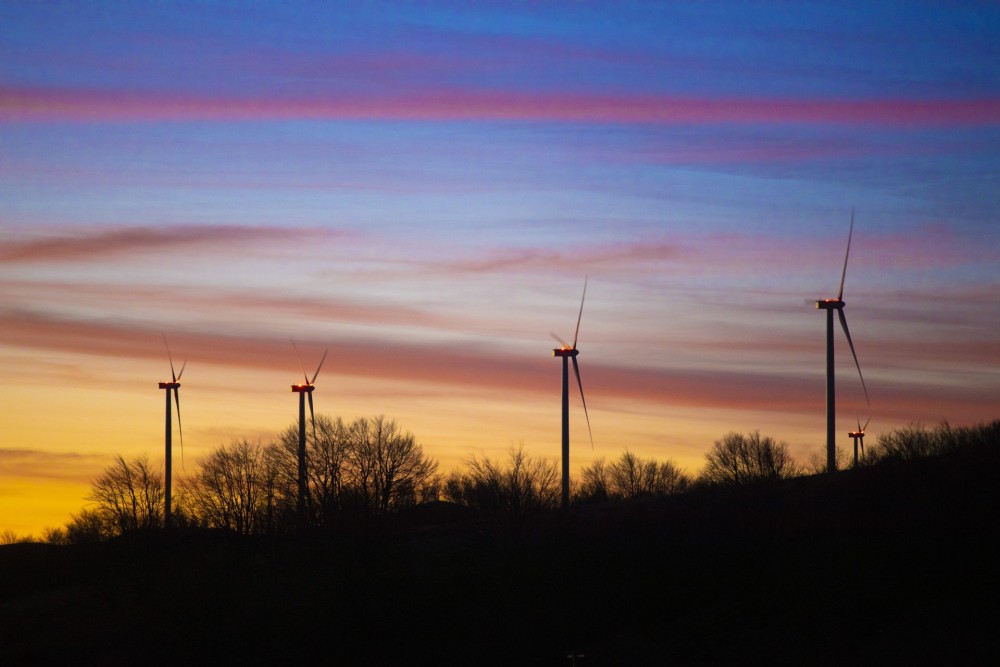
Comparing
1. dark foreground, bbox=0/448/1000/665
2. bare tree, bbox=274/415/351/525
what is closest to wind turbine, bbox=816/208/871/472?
dark foreground, bbox=0/448/1000/665

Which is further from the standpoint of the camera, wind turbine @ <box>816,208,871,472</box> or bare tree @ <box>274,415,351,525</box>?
bare tree @ <box>274,415,351,525</box>

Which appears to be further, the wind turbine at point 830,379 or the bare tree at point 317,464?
the bare tree at point 317,464

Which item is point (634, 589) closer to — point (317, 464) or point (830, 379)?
point (830, 379)

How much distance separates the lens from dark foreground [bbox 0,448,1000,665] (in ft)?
140

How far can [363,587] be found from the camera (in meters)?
57.6

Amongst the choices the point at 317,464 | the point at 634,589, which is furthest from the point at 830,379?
the point at 317,464

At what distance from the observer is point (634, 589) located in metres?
53.9

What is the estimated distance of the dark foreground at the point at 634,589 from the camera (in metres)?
42.7

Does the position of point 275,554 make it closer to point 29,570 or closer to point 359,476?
point 359,476

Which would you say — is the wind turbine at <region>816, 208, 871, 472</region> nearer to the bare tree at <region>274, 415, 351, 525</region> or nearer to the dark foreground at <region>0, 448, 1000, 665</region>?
the dark foreground at <region>0, 448, 1000, 665</region>

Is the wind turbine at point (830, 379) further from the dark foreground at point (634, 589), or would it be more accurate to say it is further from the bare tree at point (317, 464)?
the bare tree at point (317, 464)

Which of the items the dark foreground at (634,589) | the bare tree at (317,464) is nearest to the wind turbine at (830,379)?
the dark foreground at (634,589)

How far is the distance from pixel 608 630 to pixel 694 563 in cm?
597

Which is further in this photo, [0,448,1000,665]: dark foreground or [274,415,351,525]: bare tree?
[274,415,351,525]: bare tree
